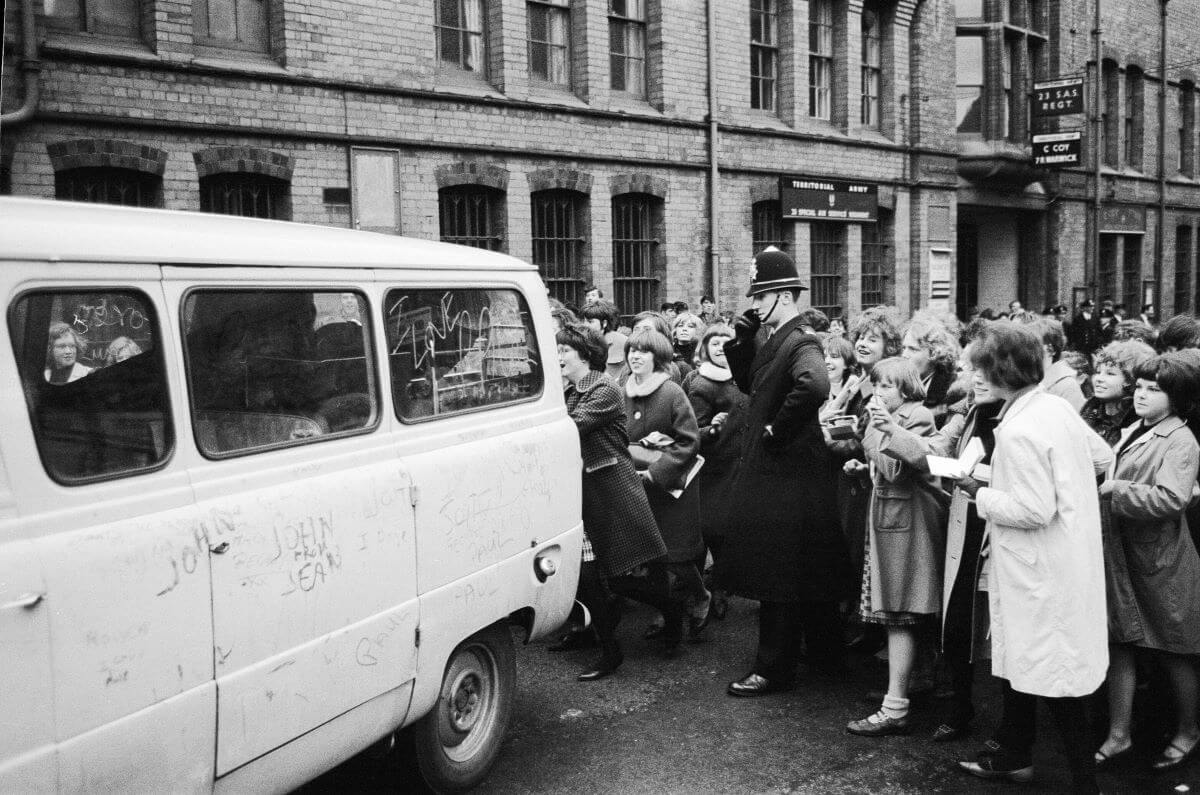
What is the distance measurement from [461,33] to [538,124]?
1.51 meters

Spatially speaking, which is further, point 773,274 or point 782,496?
point 773,274

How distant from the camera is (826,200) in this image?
61.7ft

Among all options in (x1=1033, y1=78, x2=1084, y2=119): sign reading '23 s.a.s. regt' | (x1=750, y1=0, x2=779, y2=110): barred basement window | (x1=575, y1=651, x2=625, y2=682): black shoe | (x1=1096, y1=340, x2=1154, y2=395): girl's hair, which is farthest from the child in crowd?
(x1=1033, y1=78, x2=1084, y2=119): sign reading '23 s.a.s. regt'

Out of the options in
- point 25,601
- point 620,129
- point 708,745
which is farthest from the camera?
point 620,129

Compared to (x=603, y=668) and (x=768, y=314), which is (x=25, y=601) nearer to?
(x=603, y=668)

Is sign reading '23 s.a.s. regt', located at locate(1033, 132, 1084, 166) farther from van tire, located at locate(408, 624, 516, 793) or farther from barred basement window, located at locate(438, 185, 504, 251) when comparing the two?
van tire, located at locate(408, 624, 516, 793)

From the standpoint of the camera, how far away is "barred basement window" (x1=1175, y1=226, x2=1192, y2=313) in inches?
1210

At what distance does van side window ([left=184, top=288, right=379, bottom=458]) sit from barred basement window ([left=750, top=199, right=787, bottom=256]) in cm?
1437

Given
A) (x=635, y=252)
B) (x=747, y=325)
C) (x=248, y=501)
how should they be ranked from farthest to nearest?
1. (x=635, y=252)
2. (x=747, y=325)
3. (x=248, y=501)

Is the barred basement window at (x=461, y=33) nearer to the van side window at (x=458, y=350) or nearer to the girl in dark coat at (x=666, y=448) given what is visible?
the girl in dark coat at (x=666, y=448)

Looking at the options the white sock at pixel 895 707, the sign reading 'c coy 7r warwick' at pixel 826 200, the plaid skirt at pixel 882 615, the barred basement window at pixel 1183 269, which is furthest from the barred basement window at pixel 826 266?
the barred basement window at pixel 1183 269

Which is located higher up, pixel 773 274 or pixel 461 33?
pixel 461 33

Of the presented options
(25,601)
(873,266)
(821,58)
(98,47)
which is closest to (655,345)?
(25,601)

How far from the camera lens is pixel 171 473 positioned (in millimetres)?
3299
